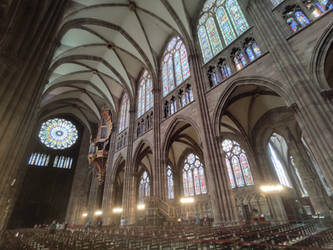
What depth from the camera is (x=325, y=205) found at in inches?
409

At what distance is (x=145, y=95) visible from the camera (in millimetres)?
16516

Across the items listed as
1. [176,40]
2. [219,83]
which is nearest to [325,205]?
[219,83]

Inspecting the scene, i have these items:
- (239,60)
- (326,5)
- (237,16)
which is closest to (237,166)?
(239,60)

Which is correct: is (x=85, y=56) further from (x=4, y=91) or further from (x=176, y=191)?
(x=176, y=191)

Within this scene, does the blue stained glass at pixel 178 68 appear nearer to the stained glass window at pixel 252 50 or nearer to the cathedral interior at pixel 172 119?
the cathedral interior at pixel 172 119

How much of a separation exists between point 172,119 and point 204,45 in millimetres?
5509

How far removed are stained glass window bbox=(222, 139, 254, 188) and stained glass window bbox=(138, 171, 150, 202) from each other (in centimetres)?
1091

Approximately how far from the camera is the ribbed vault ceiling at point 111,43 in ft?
40.0

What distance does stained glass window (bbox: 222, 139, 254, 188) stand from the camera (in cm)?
1321

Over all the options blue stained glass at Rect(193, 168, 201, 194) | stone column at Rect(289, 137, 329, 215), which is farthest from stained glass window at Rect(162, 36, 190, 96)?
stone column at Rect(289, 137, 329, 215)

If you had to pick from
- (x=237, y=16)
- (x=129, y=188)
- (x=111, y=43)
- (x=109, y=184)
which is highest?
(x=111, y=43)

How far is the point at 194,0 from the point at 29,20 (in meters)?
12.0

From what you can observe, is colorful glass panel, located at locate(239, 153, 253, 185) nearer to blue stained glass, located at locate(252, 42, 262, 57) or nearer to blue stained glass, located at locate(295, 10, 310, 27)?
blue stained glass, located at locate(252, 42, 262, 57)

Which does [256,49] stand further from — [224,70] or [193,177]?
[193,177]
